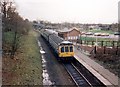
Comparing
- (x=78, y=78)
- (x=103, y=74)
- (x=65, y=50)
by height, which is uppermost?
(x=65, y=50)

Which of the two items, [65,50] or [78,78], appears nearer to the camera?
[78,78]

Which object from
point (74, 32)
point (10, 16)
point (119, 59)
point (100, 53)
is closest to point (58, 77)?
point (119, 59)

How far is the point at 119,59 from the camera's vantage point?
26.6 metres

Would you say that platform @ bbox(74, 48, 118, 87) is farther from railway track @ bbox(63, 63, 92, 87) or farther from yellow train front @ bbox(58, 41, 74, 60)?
yellow train front @ bbox(58, 41, 74, 60)

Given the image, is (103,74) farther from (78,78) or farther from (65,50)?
(65,50)

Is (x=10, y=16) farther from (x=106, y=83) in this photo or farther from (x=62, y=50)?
(x=106, y=83)

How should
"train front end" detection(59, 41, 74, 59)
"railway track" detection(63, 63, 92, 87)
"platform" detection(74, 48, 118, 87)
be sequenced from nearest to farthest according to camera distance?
"platform" detection(74, 48, 118, 87) → "railway track" detection(63, 63, 92, 87) → "train front end" detection(59, 41, 74, 59)

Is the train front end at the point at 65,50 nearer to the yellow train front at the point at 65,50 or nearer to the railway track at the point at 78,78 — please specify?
the yellow train front at the point at 65,50

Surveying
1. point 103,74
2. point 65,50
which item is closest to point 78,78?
point 103,74

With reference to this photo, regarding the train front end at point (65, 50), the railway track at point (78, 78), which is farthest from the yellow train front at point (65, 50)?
the railway track at point (78, 78)

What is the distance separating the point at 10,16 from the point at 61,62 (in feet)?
80.9

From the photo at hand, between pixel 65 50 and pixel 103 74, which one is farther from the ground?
pixel 65 50

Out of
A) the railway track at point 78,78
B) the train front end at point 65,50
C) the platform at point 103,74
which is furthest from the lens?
the train front end at point 65,50

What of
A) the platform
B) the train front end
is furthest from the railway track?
the train front end
